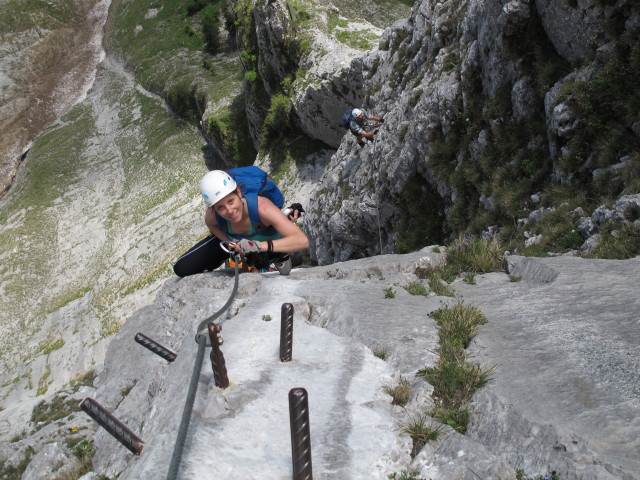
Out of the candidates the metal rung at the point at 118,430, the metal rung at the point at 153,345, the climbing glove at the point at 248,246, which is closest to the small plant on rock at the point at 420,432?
the metal rung at the point at 118,430

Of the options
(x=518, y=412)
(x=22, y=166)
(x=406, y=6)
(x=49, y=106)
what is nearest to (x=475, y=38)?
(x=518, y=412)

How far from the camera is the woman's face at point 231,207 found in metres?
9.30

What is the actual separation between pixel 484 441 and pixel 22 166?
90607 mm

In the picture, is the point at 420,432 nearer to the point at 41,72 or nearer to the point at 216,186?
the point at 216,186

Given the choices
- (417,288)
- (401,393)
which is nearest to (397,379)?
(401,393)

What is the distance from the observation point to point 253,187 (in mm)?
9820

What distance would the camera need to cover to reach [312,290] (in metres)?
9.77

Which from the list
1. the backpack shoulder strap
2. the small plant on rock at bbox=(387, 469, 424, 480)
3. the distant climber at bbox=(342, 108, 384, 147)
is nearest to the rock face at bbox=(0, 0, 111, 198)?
the distant climber at bbox=(342, 108, 384, 147)

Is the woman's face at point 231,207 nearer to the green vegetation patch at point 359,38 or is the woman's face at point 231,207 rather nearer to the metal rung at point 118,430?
the metal rung at point 118,430

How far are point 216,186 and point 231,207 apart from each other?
54cm

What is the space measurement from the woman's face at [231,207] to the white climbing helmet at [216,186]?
12 centimetres

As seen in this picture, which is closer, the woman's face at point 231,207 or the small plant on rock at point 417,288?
the woman's face at point 231,207

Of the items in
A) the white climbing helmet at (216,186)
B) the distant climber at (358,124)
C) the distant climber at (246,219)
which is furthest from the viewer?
the distant climber at (358,124)

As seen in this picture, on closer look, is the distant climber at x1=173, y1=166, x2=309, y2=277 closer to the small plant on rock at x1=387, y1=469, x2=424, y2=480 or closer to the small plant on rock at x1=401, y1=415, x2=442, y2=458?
the small plant on rock at x1=401, y1=415, x2=442, y2=458
